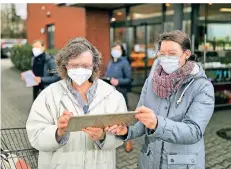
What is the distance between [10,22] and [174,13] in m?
32.0

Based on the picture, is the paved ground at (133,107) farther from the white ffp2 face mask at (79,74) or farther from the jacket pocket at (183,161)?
the white ffp2 face mask at (79,74)

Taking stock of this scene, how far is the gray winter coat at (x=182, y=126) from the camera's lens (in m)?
1.93

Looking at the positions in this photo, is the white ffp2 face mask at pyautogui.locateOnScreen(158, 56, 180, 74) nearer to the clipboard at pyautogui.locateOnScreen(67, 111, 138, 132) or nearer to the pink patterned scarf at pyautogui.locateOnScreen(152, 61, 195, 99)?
the pink patterned scarf at pyautogui.locateOnScreen(152, 61, 195, 99)

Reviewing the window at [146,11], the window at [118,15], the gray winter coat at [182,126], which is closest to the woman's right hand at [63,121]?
the gray winter coat at [182,126]

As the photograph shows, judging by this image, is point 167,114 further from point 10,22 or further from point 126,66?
point 10,22

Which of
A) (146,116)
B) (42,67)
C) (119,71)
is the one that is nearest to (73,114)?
(146,116)

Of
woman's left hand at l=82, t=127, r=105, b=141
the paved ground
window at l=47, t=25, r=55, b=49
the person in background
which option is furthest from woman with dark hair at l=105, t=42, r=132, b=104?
window at l=47, t=25, r=55, b=49

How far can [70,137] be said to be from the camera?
2.18 m

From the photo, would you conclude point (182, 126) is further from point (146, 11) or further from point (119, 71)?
point (146, 11)

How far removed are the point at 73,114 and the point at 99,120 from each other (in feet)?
1.18

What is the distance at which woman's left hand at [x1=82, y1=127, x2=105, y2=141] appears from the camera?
2.02 metres

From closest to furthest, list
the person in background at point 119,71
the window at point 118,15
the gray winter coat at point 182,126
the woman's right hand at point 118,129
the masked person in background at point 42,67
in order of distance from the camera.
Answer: the gray winter coat at point 182,126, the woman's right hand at point 118,129, the person in background at point 119,71, the masked person in background at point 42,67, the window at point 118,15

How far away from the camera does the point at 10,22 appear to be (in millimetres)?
37500

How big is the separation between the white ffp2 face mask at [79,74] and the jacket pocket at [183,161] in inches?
30.7
